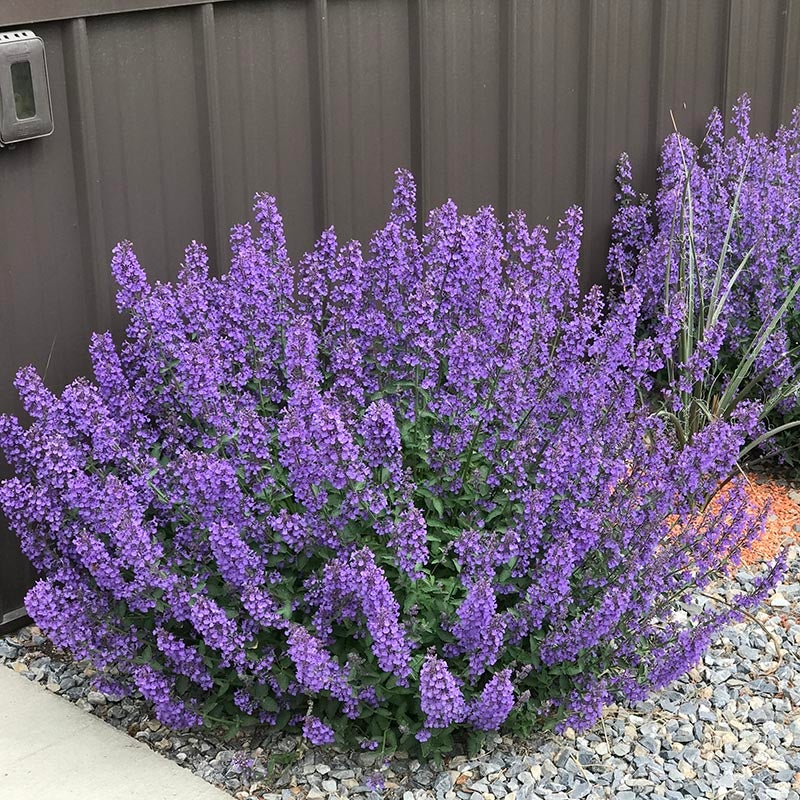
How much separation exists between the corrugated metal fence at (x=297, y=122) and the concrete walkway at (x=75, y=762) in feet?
1.98

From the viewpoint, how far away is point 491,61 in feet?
18.9

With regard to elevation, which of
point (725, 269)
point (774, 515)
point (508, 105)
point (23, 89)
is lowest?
point (774, 515)

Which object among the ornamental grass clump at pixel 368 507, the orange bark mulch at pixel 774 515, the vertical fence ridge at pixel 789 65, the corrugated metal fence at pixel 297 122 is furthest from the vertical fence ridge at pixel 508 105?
the vertical fence ridge at pixel 789 65

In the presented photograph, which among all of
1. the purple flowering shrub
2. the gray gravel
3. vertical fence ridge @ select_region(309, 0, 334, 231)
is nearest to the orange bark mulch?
the purple flowering shrub

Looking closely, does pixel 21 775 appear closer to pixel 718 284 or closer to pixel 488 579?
pixel 488 579

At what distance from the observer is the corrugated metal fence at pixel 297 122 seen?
4195mm

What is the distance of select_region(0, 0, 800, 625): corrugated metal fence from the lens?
420 centimetres

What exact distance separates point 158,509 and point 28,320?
2.68 feet

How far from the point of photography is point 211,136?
15.1 ft

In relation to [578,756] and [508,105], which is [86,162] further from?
[578,756]

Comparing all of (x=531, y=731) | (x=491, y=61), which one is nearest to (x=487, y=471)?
(x=531, y=731)

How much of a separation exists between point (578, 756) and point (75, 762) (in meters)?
1.38

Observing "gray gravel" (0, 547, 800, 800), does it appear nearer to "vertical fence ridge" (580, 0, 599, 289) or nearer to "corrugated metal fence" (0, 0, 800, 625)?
"corrugated metal fence" (0, 0, 800, 625)

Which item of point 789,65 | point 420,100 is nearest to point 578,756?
point 420,100
